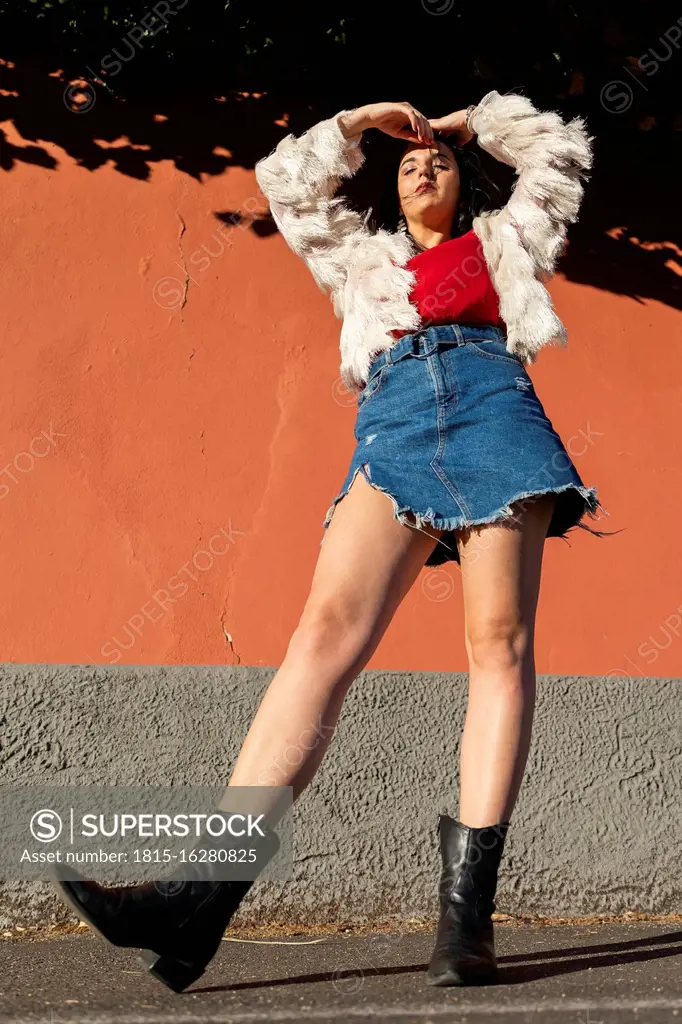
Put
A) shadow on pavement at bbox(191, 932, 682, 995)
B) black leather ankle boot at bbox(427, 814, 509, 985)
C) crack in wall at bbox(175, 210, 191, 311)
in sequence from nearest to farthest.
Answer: black leather ankle boot at bbox(427, 814, 509, 985), shadow on pavement at bbox(191, 932, 682, 995), crack in wall at bbox(175, 210, 191, 311)

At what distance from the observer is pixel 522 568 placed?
1606 millimetres

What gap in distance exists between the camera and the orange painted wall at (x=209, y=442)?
294cm

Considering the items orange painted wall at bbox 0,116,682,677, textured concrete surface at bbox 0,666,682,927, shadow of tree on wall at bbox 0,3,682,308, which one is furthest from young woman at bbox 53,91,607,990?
shadow of tree on wall at bbox 0,3,682,308

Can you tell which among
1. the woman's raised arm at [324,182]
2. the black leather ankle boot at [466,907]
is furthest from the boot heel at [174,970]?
the woman's raised arm at [324,182]

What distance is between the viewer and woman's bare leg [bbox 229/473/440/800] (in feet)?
4.85

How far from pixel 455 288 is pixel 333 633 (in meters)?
0.67

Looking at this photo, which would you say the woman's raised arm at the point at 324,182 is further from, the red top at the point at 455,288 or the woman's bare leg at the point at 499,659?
the woman's bare leg at the point at 499,659

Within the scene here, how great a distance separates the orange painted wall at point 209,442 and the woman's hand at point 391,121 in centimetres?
133

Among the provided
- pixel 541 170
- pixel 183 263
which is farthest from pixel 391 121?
pixel 183 263

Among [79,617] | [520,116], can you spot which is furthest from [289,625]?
[520,116]

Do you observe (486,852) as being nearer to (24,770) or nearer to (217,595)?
(24,770)

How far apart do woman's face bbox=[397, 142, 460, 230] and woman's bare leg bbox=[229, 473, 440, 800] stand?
22.4 inches

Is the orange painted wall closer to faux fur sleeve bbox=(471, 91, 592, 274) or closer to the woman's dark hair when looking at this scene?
the woman's dark hair

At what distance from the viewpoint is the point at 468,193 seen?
6.38 ft
